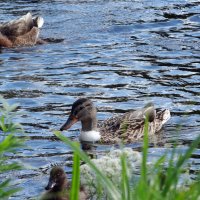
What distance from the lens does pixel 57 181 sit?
28.1 ft

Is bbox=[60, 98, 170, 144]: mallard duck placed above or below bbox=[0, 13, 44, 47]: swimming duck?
above

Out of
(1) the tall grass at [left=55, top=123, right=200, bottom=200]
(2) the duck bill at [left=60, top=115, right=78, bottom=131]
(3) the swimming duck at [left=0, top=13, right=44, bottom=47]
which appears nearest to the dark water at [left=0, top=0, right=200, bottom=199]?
(2) the duck bill at [left=60, top=115, right=78, bottom=131]

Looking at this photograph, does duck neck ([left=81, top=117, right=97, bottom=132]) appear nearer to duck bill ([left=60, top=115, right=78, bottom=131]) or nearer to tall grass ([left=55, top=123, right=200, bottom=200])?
duck bill ([left=60, top=115, right=78, bottom=131])

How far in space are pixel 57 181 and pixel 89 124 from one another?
312 cm

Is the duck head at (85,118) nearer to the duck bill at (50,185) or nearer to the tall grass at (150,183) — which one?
the duck bill at (50,185)

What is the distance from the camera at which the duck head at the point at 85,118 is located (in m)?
11.6

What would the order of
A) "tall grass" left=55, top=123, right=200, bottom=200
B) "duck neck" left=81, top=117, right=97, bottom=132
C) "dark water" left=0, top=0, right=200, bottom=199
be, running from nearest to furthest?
"tall grass" left=55, top=123, right=200, bottom=200
"dark water" left=0, top=0, right=200, bottom=199
"duck neck" left=81, top=117, right=97, bottom=132

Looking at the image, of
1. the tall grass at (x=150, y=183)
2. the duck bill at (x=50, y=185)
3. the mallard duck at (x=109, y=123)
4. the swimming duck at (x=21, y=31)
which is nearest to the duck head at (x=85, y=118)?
the mallard duck at (x=109, y=123)

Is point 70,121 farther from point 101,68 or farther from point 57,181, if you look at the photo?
point 101,68

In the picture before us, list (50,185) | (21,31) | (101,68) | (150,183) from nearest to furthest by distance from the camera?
(150,183), (50,185), (101,68), (21,31)

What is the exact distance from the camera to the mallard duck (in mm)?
11508

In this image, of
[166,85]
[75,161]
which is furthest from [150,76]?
[75,161]

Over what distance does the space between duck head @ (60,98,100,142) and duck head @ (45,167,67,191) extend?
110 inches

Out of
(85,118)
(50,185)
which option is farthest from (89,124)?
(50,185)
